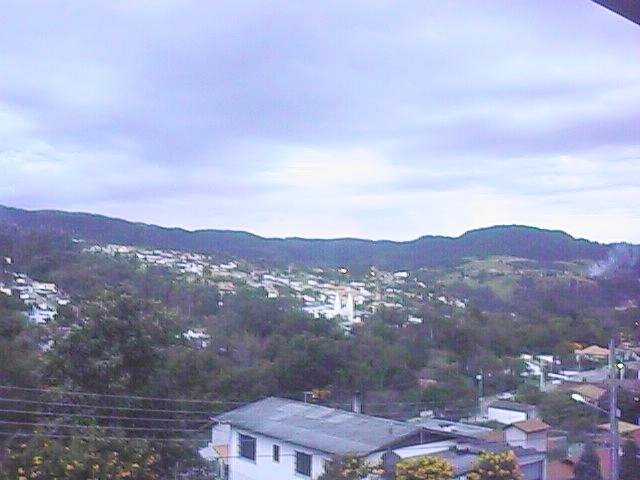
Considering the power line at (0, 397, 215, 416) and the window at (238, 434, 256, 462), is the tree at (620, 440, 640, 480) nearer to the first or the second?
the window at (238, 434, 256, 462)

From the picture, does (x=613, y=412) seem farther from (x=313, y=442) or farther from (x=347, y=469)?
(x=313, y=442)

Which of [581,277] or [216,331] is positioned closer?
[216,331]

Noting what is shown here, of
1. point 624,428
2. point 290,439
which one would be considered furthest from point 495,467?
point 290,439

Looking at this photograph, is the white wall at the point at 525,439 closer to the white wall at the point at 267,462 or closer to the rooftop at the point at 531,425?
the rooftop at the point at 531,425

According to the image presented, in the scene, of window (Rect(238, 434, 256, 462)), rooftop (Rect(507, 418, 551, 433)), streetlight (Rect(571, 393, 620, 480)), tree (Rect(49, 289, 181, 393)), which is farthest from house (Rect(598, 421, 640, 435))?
tree (Rect(49, 289, 181, 393))

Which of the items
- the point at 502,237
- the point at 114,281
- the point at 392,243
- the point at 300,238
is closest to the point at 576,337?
the point at 502,237

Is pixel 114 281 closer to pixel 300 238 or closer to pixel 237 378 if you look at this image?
pixel 237 378
